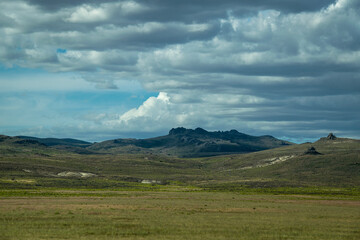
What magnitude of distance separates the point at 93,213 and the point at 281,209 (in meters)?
32.5

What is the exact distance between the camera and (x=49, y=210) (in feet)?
247

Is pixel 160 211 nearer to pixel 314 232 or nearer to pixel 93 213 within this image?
pixel 93 213

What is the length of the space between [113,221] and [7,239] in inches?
671

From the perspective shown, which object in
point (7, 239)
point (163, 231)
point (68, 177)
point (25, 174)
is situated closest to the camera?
point (7, 239)

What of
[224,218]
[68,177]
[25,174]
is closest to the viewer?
[224,218]

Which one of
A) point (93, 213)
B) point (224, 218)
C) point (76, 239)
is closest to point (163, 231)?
point (76, 239)

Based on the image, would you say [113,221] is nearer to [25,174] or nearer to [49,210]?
[49,210]

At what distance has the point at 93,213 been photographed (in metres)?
71.6

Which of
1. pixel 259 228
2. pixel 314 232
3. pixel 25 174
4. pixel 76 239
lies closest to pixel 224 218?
pixel 259 228

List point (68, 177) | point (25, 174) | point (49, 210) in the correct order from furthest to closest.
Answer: point (68, 177) → point (25, 174) → point (49, 210)

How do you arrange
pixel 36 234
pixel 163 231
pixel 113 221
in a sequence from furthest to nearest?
pixel 113 221 < pixel 163 231 < pixel 36 234

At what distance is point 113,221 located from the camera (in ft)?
205

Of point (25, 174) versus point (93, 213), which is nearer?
point (93, 213)

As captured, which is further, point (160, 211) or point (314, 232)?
point (160, 211)
